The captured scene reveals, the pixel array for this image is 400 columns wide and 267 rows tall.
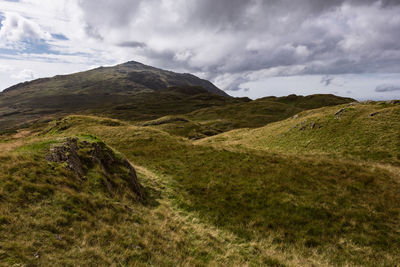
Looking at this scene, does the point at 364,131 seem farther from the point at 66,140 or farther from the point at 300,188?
the point at 66,140

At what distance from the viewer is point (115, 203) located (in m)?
11.7

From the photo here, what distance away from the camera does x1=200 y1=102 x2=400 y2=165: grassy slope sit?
26.0 m

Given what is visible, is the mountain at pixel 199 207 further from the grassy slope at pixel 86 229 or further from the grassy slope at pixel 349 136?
the grassy slope at pixel 349 136

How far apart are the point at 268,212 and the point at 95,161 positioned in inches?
549

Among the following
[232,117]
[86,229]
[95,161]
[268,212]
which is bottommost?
[268,212]

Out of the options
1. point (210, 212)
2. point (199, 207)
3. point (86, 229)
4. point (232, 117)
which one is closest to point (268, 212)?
point (210, 212)

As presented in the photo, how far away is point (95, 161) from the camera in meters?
15.8

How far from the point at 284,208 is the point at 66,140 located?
1822 centimetres

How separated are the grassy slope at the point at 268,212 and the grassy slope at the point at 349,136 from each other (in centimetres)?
479

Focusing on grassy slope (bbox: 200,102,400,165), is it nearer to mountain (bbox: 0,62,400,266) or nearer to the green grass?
mountain (bbox: 0,62,400,266)

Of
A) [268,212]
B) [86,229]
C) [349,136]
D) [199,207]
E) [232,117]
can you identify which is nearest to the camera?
[86,229]

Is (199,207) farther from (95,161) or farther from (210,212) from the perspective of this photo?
(95,161)

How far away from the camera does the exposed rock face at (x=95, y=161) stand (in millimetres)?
13719

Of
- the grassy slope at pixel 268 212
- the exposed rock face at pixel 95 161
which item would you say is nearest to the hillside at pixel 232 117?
the grassy slope at pixel 268 212
